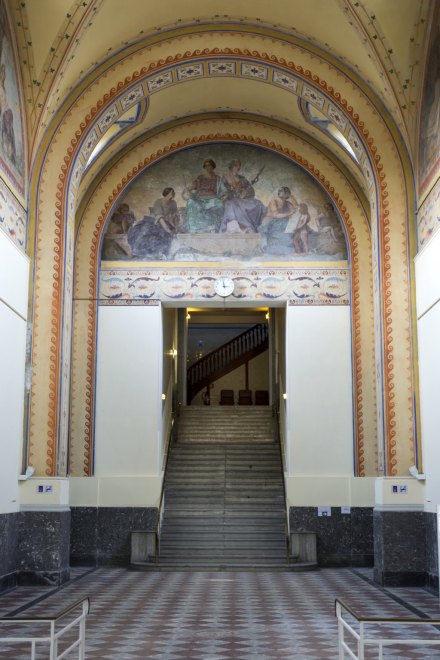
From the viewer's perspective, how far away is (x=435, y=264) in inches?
481

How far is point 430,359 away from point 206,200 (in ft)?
21.4

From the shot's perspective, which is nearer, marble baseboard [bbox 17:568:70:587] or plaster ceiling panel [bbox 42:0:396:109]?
marble baseboard [bbox 17:568:70:587]

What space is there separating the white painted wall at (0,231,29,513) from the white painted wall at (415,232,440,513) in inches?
252

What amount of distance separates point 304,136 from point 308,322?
12.8ft

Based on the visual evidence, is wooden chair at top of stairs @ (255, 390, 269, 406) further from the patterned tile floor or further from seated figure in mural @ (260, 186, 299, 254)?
the patterned tile floor

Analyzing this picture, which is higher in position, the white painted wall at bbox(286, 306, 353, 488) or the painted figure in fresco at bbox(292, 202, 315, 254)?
the painted figure in fresco at bbox(292, 202, 315, 254)

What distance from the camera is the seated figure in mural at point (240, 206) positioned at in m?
17.0

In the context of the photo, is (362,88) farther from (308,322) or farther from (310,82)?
(308,322)

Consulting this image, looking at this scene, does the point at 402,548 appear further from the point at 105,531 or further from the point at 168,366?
the point at 168,366

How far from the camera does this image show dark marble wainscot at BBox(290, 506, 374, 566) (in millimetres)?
15773

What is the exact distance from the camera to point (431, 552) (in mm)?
12477

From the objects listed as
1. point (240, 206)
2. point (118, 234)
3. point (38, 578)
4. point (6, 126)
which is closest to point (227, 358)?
point (240, 206)

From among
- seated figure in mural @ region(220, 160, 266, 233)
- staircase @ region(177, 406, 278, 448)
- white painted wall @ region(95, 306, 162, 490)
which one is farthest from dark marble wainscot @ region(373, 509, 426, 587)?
staircase @ region(177, 406, 278, 448)

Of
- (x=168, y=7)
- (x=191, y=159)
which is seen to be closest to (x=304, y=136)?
(x=191, y=159)
